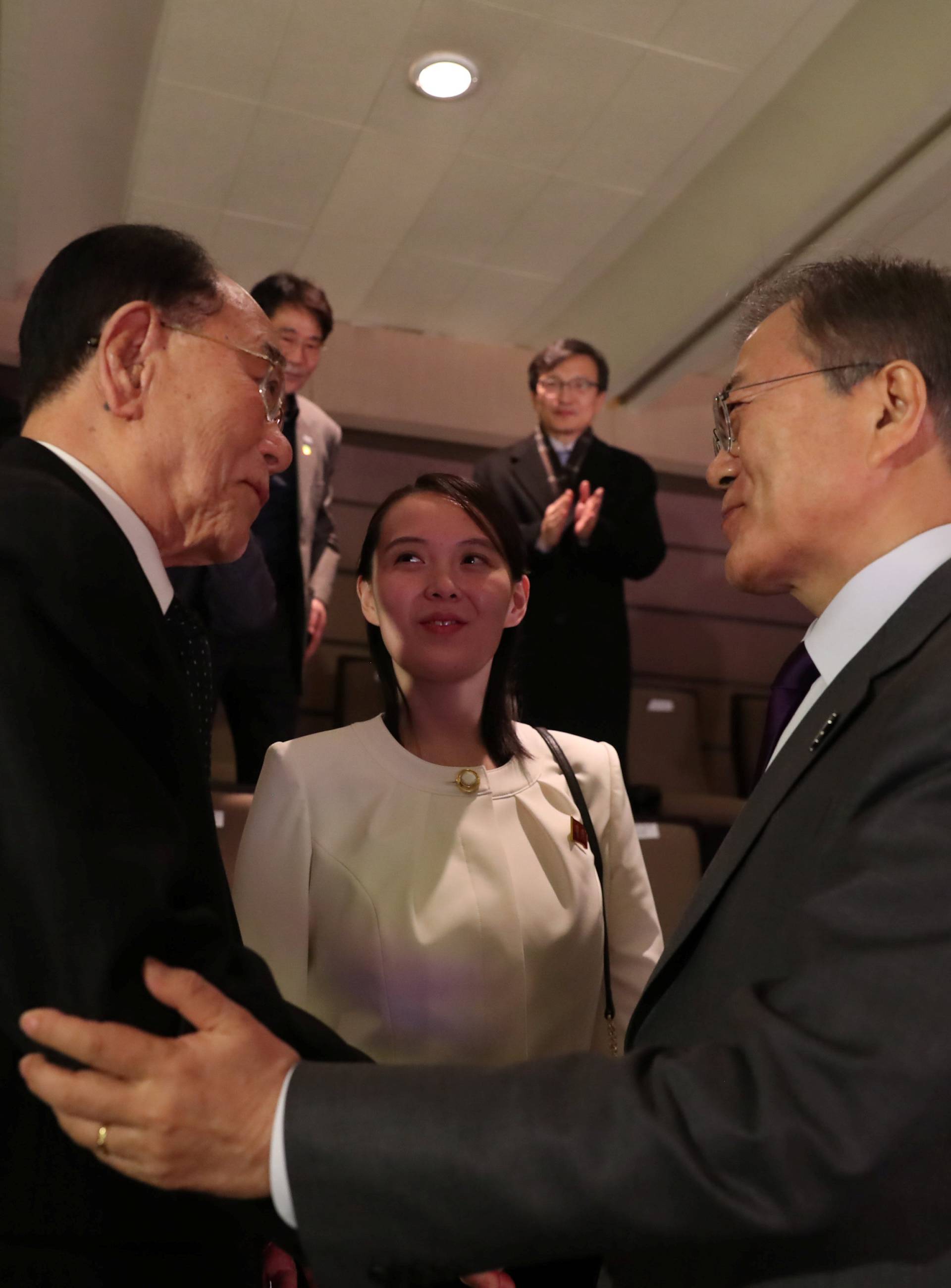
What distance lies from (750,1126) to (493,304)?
188 inches

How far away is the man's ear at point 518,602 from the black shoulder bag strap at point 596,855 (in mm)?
217

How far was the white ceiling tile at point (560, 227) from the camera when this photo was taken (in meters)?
4.24

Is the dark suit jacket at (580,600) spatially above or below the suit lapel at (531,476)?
below

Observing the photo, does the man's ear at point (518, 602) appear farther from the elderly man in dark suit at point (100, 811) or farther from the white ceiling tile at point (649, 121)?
the white ceiling tile at point (649, 121)

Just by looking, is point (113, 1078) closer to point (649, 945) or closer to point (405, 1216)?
point (405, 1216)

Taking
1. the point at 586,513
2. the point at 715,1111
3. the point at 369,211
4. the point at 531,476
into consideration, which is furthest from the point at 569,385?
the point at 715,1111

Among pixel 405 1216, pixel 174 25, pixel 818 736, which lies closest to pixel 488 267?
pixel 174 25

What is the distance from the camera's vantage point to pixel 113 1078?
2.73 feet

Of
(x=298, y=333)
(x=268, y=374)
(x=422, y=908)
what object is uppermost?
(x=298, y=333)

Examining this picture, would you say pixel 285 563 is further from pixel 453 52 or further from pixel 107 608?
pixel 107 608

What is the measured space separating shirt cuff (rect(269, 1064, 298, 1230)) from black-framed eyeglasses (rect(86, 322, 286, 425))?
0.87m

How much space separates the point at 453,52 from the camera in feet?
11.3

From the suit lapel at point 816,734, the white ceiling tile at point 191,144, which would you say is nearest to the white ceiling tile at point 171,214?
the white ceiling tile at point 191,144

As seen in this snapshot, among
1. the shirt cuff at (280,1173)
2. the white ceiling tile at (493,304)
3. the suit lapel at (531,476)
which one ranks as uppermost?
the white ceiling tile at (493,304)
